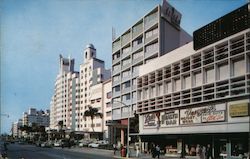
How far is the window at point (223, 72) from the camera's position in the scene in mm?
40812

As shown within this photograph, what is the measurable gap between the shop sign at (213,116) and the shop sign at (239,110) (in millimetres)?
1714

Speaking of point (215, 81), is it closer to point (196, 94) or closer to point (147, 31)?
point (196, 94)

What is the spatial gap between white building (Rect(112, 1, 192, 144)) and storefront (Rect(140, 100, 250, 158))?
1490 cm

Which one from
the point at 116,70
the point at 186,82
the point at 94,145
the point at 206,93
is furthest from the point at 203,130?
the point at 116,70

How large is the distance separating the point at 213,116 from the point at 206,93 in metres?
2.67

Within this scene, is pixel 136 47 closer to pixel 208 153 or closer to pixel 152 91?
pixel 152 91

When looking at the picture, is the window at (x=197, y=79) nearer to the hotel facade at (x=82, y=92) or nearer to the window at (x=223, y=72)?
the window at (x=223, y=72)

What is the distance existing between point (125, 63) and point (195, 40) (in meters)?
42.2

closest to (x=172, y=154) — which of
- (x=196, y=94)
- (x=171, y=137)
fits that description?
(x=171, y=137)

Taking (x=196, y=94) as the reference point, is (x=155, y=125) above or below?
below

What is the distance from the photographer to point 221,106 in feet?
136

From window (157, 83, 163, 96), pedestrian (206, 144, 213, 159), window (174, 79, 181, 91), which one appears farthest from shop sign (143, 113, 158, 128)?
pedestrian (206, 144, 213, 159)

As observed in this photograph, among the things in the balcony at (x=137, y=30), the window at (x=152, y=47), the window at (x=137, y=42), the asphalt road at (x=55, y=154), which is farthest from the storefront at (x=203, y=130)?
the balcony at (x=137, y=30)

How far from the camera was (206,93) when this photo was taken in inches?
1721
